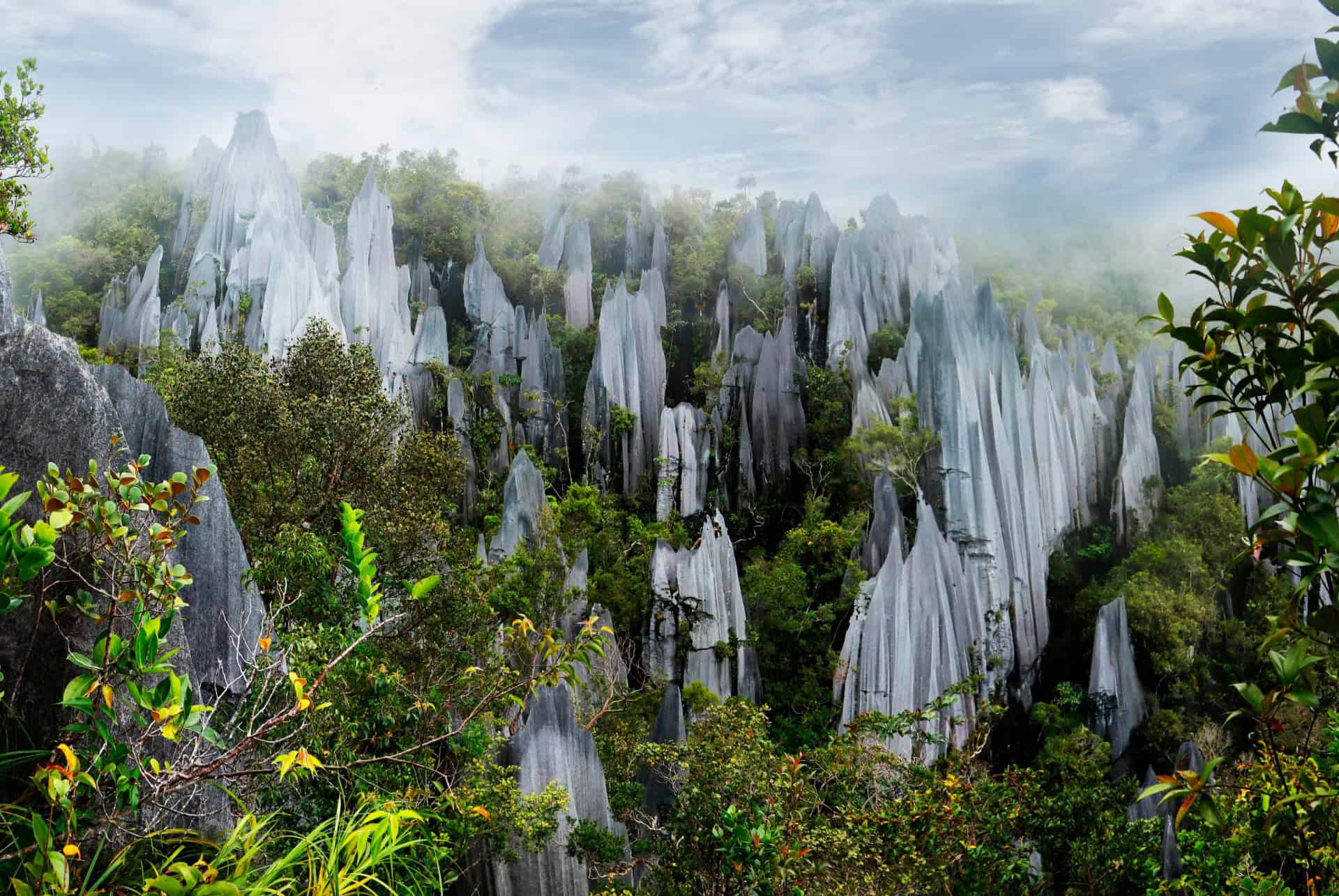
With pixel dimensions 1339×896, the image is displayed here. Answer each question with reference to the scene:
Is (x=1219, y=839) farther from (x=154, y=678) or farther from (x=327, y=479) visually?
(x=327, y=479)

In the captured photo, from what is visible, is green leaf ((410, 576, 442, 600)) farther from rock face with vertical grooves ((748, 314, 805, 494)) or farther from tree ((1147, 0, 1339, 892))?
rock face with vertical grooves ((748, 314, 805, 494))

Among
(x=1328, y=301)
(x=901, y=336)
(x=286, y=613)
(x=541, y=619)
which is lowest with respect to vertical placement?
(x=541, y=619)

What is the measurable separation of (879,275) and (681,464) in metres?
7.42

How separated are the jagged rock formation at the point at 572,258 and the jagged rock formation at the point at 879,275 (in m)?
6.06

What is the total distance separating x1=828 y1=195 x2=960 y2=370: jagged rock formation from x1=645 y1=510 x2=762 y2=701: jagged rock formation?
724 centimetres

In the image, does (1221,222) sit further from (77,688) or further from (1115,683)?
(1115,683)

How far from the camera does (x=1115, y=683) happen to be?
490 inches

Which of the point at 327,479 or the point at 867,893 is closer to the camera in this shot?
the point at 867,893

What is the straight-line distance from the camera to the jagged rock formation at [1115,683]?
12438mm

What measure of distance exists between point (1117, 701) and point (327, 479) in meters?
11.6

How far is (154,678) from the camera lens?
2.50 metres

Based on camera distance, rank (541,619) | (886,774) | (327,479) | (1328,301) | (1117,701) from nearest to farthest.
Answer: (1328,301)
(327,479)
(886,774)
(541,619)
(1117,701)

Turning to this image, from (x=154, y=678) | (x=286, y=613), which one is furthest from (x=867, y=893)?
(x=154, y=678)

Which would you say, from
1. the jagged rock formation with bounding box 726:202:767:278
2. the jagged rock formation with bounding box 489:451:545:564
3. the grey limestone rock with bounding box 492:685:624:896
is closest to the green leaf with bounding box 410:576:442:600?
the grey limestone rock with bounding box 492:685:624:896
